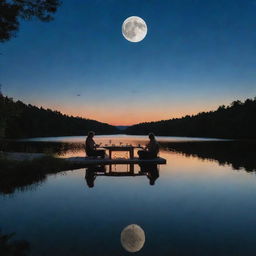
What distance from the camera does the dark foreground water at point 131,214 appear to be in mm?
5477

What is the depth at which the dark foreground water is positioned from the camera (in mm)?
5477

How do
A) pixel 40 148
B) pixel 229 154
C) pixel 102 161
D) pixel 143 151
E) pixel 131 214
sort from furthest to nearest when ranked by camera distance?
pixel 40 148, pixel 229 154, pixel 143 151, pixel 102 161, pixel 131 214

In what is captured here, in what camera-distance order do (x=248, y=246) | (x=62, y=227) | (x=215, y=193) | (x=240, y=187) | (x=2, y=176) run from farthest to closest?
(x=2, y=176) → (x=240, y=187) → (x=215, y=193) → (x=62, y=227) → (x=248, y=246)

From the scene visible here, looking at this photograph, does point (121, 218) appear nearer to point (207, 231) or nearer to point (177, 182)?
point (207, 231)

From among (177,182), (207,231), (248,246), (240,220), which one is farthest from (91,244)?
(177,182)

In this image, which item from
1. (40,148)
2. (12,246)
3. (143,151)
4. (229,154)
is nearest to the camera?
(12,246)

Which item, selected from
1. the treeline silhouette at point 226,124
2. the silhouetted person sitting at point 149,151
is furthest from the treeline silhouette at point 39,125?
the treeline silhouette at point 226,124

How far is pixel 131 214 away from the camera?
7723 millimetres

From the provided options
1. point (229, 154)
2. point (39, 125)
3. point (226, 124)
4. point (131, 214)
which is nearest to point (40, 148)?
point (229, 154)

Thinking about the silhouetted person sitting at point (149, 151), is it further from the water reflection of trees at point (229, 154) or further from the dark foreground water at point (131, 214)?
the water reflection of trees at point (229, 154)

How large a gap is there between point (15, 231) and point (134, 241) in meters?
2.58

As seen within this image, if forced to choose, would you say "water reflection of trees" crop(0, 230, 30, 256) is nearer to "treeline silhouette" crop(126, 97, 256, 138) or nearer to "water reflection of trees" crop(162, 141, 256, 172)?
"water reflection of trees" crop(162, 141, 256, 172)

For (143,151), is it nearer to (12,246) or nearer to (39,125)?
(12,246)

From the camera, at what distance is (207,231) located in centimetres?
639
